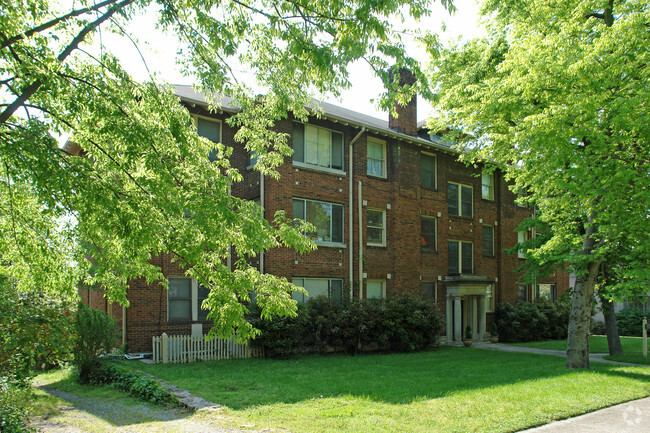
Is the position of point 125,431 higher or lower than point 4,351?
lower

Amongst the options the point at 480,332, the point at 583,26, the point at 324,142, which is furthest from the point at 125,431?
the point at 480,332

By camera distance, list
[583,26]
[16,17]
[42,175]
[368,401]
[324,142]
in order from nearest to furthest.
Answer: [42,175] → [16,17] → [368,401] → [583,26] → [324,142]

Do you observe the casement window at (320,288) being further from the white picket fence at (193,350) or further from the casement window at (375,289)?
the white picket fence at (193,350)

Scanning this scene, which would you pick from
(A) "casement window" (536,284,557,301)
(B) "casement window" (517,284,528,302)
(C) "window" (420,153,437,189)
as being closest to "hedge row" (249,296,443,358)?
(C) "window" (420,153,437,189)

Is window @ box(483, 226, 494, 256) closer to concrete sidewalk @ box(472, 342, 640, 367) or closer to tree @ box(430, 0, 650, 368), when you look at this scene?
concrete sidewalk @ box(472, 342, 640, 367)

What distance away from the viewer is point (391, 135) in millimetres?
21281

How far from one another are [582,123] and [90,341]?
1354cm

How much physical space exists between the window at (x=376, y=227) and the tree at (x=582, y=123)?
609cm

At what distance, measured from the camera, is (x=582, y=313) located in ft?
50.5

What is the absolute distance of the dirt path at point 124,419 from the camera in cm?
796

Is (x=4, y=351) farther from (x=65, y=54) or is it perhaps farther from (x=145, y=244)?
(x=65, y=54)

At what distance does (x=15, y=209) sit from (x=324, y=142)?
13.9m

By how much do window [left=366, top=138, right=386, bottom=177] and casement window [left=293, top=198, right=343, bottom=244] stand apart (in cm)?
262

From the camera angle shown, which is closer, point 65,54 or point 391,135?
point 65,54
